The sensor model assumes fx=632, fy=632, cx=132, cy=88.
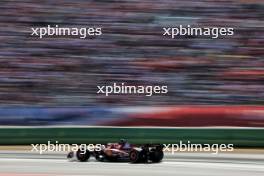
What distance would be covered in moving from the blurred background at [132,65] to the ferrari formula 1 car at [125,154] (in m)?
2.67

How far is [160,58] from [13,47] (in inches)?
152

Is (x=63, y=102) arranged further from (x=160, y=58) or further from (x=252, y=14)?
(x=252, y=14)

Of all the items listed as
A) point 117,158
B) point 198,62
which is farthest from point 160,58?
point 117,158

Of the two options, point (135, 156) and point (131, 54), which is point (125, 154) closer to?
point (135, 156)

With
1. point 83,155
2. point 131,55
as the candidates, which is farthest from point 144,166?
point 131,55

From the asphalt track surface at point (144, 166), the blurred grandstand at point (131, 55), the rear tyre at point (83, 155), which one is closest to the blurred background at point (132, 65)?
the blurred grandstand at point (131, 55)

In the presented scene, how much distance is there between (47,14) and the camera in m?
17.2

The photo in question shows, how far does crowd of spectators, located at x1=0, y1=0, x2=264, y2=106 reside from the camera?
15266 mm

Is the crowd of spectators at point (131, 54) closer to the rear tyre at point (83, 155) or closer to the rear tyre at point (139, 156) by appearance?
the rear tyre at point (83, 155)

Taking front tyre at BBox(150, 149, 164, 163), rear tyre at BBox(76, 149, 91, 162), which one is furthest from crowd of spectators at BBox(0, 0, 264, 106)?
front tyre at BBox(150, 149, 164, 163)

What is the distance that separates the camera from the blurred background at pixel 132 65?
14266 millimetres

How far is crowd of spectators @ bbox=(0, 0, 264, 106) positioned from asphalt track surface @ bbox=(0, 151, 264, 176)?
10.2 ft

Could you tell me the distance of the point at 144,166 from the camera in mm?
10375

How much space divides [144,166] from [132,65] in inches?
224
